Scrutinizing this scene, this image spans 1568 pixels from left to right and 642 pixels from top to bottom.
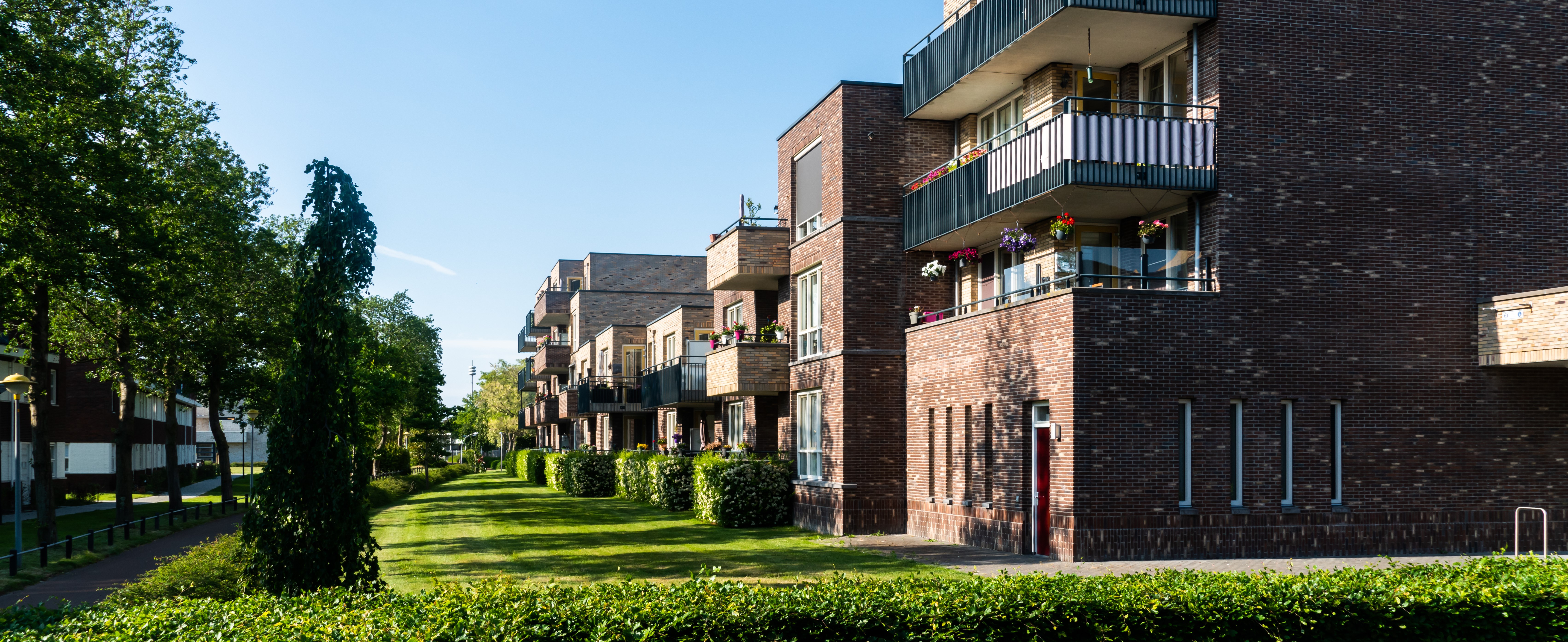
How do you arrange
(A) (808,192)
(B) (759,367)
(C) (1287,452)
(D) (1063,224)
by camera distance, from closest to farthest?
(C) (1287,452) → (D) (1063,224) → (A) (808,192) → (B) (759,367)

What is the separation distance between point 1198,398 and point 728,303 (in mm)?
17198

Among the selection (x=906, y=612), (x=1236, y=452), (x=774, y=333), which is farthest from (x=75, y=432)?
(x=906, y=612)

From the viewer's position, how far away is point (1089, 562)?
650 inches

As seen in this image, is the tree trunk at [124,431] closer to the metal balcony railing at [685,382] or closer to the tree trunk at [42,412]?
the tree trunk at [42,412]

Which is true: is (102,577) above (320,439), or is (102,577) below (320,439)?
below

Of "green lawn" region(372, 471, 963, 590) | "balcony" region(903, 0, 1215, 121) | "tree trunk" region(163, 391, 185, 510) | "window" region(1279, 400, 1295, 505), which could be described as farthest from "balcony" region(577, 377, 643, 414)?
"window" region(1279, 400, 1295, 505)

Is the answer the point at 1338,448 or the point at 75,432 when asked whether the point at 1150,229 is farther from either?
the point at 75,432

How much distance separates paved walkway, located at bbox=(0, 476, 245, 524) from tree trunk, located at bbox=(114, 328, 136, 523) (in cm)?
149

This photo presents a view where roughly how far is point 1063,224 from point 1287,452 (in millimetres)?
4722

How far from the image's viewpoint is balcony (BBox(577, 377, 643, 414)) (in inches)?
1773

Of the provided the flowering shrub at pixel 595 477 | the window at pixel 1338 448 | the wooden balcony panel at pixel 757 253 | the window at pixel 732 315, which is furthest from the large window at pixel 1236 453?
the flowering shrub at pixel 595 477

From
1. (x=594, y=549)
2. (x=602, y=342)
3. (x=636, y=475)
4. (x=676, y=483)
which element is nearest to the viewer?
(x=594, y=549)

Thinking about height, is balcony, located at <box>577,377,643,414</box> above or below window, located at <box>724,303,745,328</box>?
below

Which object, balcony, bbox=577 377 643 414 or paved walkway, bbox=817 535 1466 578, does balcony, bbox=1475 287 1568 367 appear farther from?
balcony, bbox=577 377 643 414
